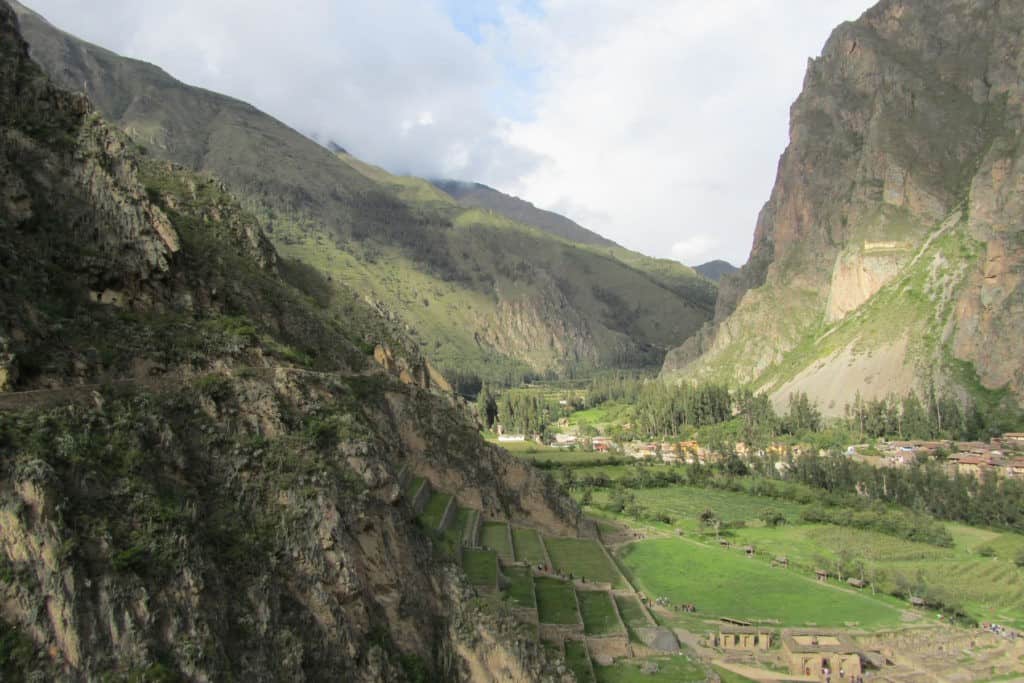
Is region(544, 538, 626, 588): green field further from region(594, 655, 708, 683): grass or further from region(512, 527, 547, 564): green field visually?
region(594, 655, 708, 683): grass

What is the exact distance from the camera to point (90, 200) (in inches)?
1566

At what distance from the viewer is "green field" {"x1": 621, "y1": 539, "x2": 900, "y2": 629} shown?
54.2 m

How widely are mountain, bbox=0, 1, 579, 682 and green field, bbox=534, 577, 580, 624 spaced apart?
8862mm

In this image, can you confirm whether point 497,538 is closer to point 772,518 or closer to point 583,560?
point 583,560

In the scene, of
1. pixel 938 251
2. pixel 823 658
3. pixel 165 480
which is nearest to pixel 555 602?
pixel 823 658

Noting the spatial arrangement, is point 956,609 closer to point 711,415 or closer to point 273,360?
point 273,360

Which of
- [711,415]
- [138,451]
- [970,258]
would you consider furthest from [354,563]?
[970,258]

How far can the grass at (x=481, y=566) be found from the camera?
128ft

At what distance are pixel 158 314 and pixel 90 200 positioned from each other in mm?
7175

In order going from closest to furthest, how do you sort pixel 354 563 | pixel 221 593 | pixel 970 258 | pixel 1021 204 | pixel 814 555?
pixel 221 593, pixel 354 563, pixel 814 555, pixel 1021 204, pixel 970 258

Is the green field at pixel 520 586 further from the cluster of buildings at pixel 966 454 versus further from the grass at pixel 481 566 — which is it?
the cluster of buildings at pixel 966 454

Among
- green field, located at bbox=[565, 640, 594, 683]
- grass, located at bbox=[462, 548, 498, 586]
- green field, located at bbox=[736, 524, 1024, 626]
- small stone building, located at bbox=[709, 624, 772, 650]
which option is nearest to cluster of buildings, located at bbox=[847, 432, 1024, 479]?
green field, located at bbox=[736, 524, 1024, 626]

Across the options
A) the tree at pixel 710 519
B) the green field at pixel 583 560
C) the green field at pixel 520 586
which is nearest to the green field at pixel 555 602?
the green field at pixel 520 586

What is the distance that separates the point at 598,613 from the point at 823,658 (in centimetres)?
1205
